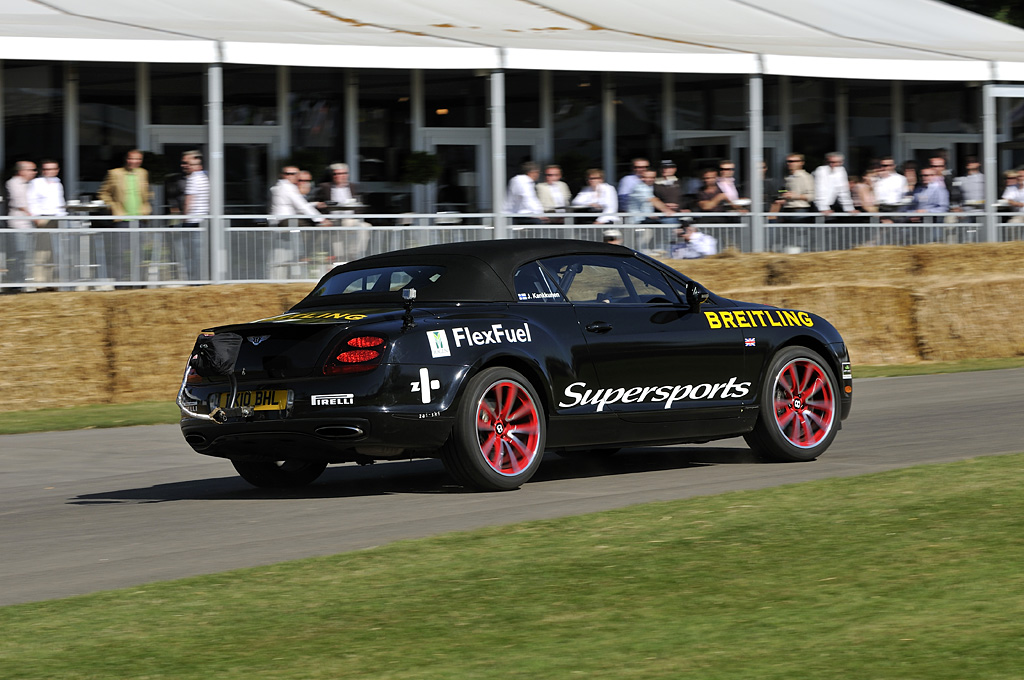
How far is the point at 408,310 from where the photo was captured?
905 centimetres

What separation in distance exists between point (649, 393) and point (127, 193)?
1147 cm

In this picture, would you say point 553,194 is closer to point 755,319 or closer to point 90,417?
point 90,417

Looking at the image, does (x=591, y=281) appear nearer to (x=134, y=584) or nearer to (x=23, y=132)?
(x=134, y=584)

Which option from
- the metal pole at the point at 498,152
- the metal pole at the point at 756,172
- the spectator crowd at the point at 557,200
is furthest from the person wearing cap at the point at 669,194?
the metal pole at the point at 498,152

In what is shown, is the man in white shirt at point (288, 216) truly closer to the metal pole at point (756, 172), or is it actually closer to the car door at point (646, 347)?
the metal pole at point (756, 172)

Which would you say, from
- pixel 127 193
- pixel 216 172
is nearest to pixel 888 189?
pixel 216 172

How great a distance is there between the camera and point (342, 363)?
8.89 m

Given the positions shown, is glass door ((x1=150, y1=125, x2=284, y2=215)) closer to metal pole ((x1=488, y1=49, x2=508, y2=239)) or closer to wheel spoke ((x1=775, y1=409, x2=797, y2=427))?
metal pole ((x1=488, y1=49, x2=508, y2=239))

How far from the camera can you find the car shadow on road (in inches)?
381

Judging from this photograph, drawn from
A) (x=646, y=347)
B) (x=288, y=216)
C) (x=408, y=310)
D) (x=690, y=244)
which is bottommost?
(x=646, y=347)

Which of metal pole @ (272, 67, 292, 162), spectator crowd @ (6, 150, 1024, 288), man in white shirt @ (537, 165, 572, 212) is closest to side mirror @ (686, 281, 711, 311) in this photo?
spectator crowd @ (6, 150, 1024, 288)

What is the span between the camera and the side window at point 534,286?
32.0 ft

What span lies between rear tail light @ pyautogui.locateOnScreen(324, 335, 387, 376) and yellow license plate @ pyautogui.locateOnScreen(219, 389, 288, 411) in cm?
29

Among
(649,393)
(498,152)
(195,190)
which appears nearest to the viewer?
(649,393)
